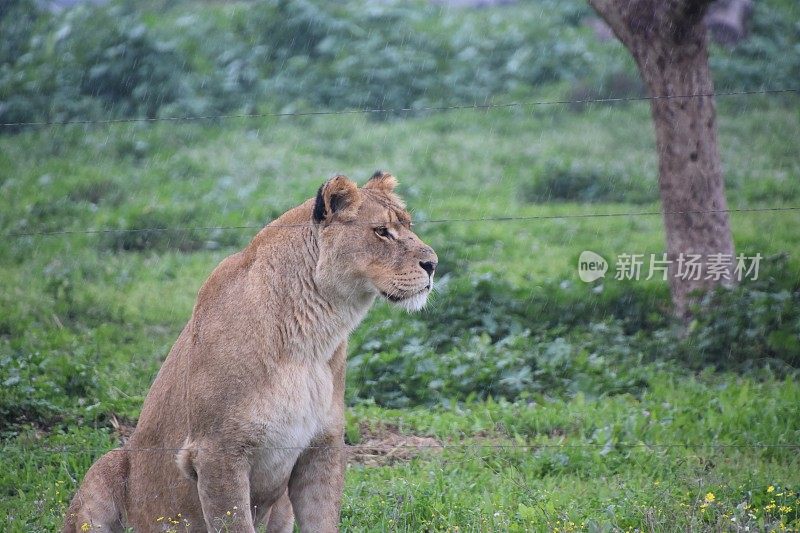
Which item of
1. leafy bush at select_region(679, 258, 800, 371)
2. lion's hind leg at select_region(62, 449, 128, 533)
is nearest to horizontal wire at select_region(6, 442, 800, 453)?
lion's hind leg at select_region(62, 449, 128, 533)

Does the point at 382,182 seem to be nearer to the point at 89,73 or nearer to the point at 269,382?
the point at 269,382

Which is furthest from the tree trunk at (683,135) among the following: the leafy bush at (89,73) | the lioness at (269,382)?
the leafy bush at (89,73)

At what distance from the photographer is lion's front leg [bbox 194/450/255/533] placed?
448cm

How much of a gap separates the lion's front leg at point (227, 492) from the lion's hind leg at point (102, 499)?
715 mm

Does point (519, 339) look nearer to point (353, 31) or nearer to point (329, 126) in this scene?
point (329, 126)

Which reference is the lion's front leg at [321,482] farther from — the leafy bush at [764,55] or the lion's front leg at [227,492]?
the leafy bush at [764,55]

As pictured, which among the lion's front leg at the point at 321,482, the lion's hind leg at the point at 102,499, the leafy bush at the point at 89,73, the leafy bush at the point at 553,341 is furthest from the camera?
the leafy bush at the point at 89,73

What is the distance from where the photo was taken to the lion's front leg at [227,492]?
14.7 ft

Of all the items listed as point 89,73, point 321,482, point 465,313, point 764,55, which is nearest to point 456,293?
point 465,313

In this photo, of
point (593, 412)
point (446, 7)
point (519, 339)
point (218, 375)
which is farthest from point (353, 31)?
point (218, 375)

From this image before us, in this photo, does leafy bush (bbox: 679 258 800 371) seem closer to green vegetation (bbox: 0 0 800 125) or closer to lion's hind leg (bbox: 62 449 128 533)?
lion's hind leg (bbox: 62 449 128 533)

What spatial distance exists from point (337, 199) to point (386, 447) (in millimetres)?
2064

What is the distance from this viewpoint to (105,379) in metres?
7.11

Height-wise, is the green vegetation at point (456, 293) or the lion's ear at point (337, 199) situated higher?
the lion's ear at point (337, 199)
